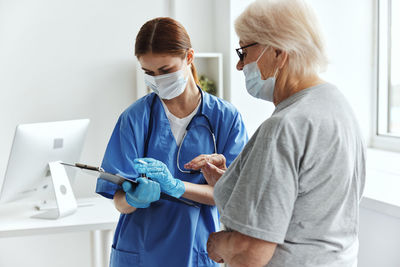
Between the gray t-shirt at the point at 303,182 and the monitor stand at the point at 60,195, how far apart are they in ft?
4.90

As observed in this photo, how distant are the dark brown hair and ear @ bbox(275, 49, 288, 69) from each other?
1.86ft

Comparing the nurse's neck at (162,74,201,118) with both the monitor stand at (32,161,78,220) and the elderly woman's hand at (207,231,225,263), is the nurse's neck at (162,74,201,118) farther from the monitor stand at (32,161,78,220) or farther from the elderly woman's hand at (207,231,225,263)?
the monitor stand at (32,161,78,220)

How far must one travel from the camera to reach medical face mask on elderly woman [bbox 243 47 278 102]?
101 cm

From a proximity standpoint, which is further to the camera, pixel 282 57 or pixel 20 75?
pixel 20 75

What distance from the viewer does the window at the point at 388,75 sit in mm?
2520

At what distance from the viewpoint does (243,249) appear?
2.97ft

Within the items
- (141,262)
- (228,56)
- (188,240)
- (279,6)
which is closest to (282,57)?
(279,6)

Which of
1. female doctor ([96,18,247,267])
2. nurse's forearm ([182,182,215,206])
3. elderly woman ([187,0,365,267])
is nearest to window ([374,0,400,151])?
female doctor ([96,18,247,267])

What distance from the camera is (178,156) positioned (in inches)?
57.2

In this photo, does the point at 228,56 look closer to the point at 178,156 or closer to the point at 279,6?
the point at 178,156

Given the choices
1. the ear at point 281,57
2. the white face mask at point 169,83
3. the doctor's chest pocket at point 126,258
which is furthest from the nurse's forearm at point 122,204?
the ear at point 281,57

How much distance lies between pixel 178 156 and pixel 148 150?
10 centimetres

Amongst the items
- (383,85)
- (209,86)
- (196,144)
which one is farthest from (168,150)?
(383,85)

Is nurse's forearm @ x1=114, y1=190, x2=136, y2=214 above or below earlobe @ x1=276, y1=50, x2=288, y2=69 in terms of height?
below
